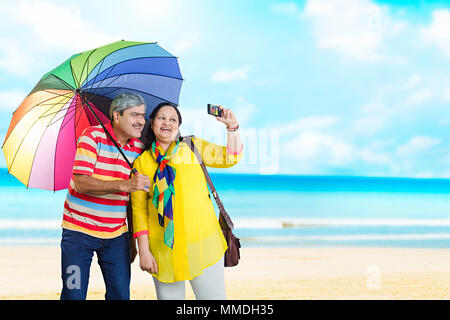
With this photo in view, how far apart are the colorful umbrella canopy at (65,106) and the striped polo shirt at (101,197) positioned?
0.44 metres

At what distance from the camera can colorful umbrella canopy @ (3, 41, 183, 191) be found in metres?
3.05

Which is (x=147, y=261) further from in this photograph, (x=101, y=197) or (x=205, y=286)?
(x=101, y=197)

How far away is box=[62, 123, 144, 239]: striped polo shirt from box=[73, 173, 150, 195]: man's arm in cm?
7

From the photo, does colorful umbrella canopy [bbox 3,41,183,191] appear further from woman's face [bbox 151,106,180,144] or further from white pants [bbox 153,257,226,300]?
white pants [bbox 153,257,226,300]

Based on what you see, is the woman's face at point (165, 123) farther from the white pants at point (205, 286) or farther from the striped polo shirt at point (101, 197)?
the white pants at point (205, 286)

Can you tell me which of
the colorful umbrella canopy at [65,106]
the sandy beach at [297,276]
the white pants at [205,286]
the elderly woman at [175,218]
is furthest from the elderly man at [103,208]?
the sandy beach at [297,276]

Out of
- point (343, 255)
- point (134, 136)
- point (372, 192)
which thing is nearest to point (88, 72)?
point (134, 136)

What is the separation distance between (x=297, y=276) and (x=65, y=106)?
14.0ft

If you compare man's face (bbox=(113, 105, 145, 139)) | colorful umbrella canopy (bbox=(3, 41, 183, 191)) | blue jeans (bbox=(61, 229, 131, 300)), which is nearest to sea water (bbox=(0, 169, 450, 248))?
colorful umbrella canopy (bbox=(3, 41, 183, 191))

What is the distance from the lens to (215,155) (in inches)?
106

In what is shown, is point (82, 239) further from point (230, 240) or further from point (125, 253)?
point (230, 240)

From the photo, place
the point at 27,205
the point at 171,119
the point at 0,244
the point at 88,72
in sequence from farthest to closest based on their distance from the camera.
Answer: the point at 27,205, the point at 0,244, the point at 88,72, the point at 171,119

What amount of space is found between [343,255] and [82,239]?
20.9 feet

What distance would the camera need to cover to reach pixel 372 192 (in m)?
35.4
